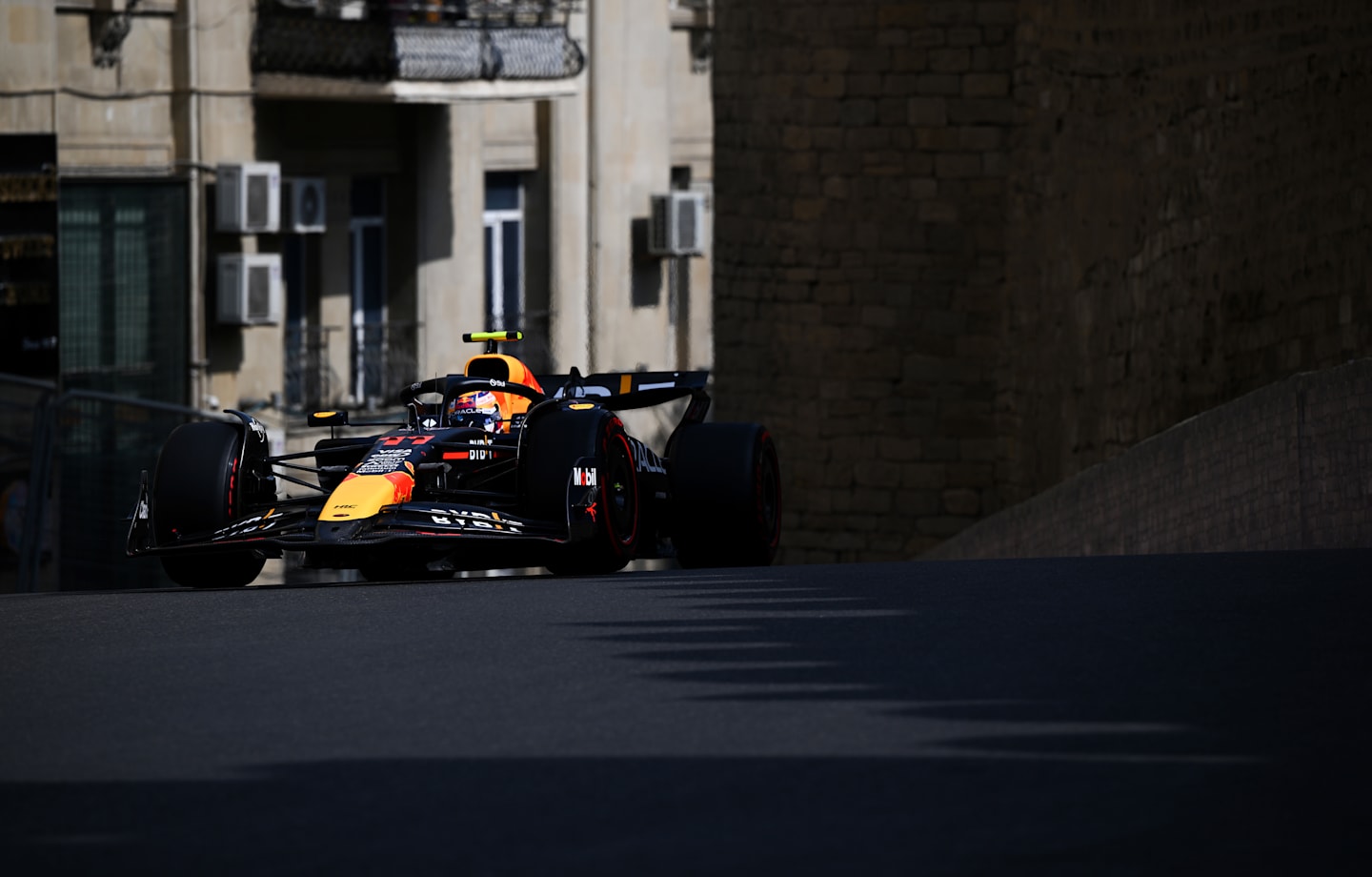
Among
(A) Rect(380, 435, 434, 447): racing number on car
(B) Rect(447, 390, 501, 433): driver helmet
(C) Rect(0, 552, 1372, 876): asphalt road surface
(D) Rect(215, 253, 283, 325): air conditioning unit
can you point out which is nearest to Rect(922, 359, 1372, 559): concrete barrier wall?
(C) Rect(0, 552, 1372, 876): asphalt road surface

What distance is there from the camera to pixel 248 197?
74.0ft

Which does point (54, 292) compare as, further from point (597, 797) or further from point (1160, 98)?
point (597, 797)

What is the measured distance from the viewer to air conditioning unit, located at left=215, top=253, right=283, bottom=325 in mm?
22703

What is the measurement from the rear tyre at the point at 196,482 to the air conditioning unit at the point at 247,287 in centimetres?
1264

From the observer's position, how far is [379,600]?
8.62 meters

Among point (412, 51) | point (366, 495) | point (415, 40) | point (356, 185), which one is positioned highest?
point (415, 40)

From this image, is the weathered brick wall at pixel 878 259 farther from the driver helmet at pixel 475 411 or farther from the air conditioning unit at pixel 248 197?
the driver helmet at pixel 475 411

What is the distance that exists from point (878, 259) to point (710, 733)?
14015mm

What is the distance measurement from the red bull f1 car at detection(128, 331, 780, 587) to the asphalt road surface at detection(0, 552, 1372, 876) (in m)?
1.06

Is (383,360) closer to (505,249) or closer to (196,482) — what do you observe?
(505,249)

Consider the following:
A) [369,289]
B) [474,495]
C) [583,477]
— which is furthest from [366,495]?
[369,289]

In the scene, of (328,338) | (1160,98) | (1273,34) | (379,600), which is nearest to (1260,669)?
(379,600)

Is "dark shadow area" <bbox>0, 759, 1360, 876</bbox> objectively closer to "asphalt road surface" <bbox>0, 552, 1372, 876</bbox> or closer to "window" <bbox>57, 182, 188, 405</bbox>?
"asphalt road surface" <bbox>0, 552, 1372, 876</bbox>

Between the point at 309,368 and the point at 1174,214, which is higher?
the point at 1174,214
